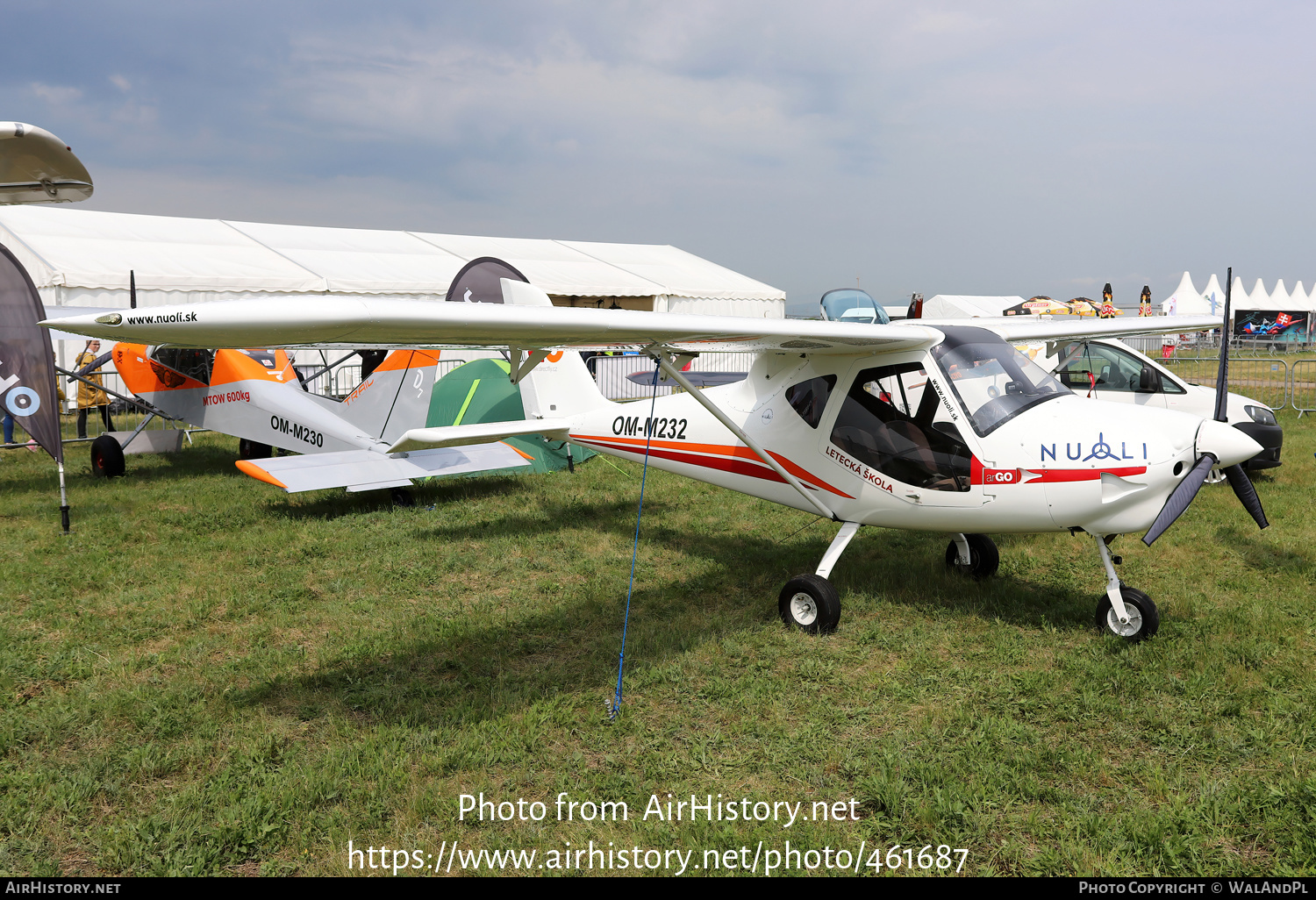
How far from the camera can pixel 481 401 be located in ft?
33.0

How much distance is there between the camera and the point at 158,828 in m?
3.37

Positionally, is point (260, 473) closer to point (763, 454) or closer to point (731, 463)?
point (731, 463)

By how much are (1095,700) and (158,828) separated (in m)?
4.62

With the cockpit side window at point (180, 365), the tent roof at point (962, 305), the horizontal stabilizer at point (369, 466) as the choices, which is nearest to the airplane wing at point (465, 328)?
the horizontal stabilizer at point (369, 466)

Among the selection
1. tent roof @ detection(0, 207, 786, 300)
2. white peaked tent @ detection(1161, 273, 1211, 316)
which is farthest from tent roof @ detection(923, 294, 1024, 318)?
tent roof @ detection(0, 207, 786, 300)

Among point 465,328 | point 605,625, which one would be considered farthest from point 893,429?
point 465,328

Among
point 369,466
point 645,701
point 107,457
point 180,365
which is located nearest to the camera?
point 645,701

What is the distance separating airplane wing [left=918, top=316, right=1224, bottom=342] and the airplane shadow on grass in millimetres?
2072

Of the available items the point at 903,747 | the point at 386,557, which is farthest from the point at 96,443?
the point at 903,747

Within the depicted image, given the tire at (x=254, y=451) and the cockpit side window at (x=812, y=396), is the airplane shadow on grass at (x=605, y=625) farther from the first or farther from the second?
the tire at (x=254, y=451)

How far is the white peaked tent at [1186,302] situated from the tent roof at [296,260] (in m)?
35.3

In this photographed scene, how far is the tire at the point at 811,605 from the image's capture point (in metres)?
5.37

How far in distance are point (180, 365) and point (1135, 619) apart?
12264 millimetres
